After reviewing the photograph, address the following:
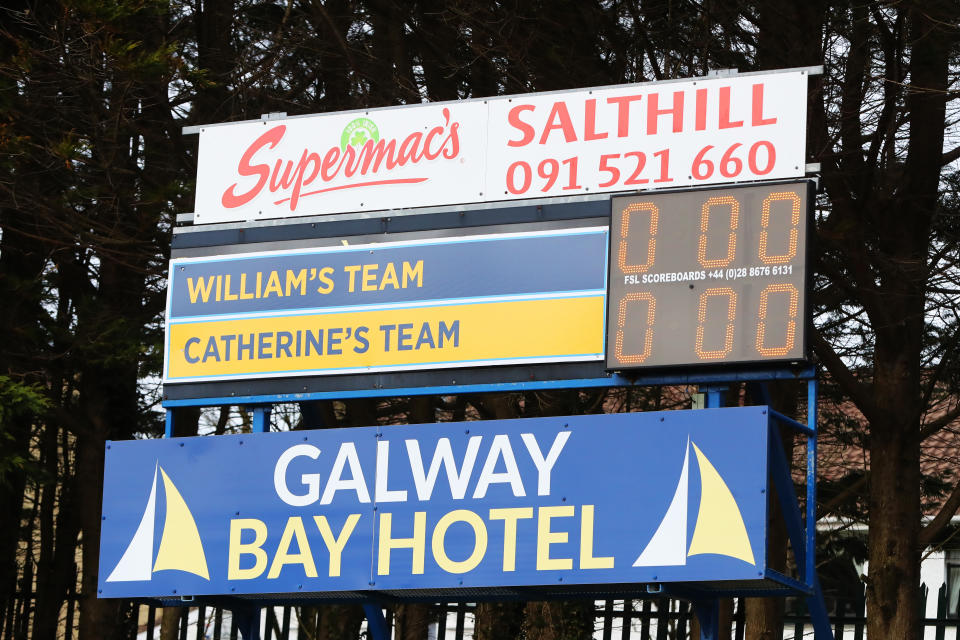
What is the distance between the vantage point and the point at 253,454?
1138cm

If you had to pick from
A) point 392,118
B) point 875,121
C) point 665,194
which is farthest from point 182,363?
point 875,121

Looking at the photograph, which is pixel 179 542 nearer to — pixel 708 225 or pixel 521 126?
pixel 521 126

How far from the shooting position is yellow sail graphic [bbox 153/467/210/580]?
1134cm

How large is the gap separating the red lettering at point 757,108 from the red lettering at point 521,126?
1.63m

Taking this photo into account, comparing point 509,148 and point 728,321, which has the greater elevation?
point 509,148

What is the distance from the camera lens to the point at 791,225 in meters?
10.3

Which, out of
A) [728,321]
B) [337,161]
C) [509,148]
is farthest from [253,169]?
[728,321]

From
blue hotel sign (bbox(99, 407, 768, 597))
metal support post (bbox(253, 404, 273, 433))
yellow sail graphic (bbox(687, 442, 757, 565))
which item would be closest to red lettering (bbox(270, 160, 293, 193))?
metal support post (bbox(253, 404, 273, 433))

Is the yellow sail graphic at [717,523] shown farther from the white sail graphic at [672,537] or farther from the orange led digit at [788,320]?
the orange led digit at [788,320]

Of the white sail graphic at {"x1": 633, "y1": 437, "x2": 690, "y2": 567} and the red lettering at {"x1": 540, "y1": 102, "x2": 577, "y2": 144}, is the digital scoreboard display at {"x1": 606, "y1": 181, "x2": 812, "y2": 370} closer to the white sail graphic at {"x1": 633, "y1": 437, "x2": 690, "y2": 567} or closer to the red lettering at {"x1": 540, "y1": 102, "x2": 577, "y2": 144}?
the white sail graphic at {"x1": 633, "y1": 437, "x2": 690, "y2": 567}

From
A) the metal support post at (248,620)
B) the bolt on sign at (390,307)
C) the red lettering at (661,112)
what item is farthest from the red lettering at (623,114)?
the metal support post at (248,620)

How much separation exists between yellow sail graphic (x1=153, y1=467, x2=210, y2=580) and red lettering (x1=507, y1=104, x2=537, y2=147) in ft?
12.1

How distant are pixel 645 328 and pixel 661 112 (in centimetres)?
169

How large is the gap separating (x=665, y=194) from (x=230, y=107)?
8435mm
